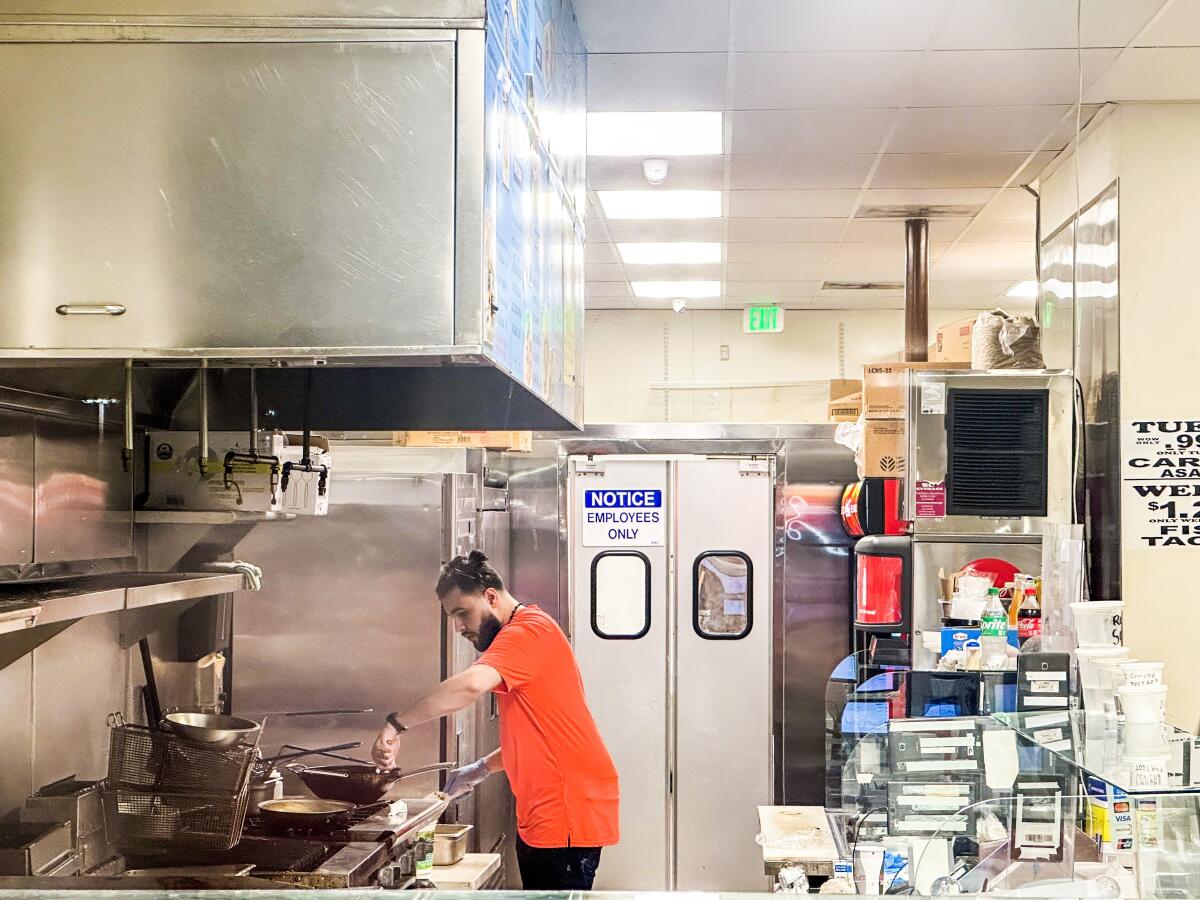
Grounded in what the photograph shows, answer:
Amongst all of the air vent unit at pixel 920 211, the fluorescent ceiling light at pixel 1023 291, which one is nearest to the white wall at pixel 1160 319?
the air vent unit at pixel 920 211

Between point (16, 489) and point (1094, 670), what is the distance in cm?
258

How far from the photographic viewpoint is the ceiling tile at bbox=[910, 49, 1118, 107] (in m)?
3.72

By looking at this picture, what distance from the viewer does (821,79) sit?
3.96 meters

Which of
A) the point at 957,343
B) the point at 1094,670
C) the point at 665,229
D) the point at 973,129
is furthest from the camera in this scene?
the point at 665,229

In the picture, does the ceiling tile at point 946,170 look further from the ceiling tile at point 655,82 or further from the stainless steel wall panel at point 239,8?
the stainless steel wall panel at point 239,8

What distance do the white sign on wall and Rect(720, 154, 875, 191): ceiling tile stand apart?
1630 mm

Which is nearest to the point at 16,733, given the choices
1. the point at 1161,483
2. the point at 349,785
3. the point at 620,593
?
the point at 349,785

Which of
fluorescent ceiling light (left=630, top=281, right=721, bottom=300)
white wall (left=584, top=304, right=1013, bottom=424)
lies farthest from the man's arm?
white wall (left=584, top=304, right=1013, bottom=424)

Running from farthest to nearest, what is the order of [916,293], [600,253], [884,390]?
[600,253] < [916,293] < [884,390]

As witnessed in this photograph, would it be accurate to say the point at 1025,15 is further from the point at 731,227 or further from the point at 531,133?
the point at 731,227

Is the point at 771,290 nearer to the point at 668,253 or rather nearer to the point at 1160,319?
the point at 668,253

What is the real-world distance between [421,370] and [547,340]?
1.01 feet

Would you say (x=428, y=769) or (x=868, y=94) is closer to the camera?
(x=868, y=94)

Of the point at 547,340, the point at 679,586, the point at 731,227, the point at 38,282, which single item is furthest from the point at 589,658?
the point at 38,282
